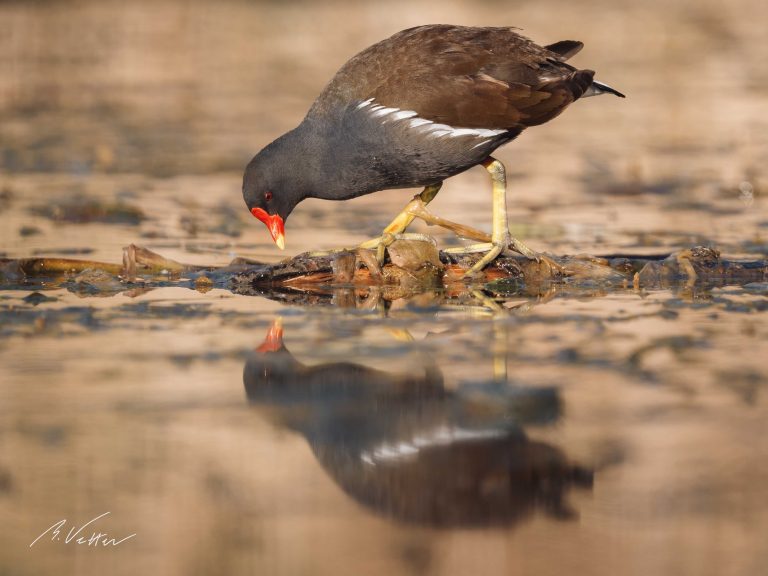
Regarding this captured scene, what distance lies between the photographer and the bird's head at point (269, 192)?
5.77m

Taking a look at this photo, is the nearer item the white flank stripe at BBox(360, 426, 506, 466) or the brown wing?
the white flank stripe at BBox(360, 426, 506, 466)

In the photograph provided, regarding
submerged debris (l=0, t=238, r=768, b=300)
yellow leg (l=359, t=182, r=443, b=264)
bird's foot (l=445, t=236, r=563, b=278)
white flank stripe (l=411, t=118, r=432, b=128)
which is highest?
white flank stripe (l=411, t=118, r=432, b=128)

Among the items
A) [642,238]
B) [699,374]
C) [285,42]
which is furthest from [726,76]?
[699,374]

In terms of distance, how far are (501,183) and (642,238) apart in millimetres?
1282

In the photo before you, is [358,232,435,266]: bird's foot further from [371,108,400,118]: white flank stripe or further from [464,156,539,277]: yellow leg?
[371,108,400,118]: white flank stripe

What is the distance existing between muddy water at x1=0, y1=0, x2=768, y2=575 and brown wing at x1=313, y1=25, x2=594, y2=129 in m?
0.85

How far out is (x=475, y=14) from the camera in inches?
531

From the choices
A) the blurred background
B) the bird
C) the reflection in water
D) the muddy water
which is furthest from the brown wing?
the reflection in water

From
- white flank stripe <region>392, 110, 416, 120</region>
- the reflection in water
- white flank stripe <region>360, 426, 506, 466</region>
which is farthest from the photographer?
white flank stripe <region>392, 110, 416, 120</region>

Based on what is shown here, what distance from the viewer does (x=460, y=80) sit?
556cm

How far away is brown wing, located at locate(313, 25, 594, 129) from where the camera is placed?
5477 millimetres

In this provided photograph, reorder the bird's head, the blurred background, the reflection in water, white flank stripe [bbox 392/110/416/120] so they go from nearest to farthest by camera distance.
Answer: the reflection in water < white flank stripe [bbox 392/110/416/120] < the bird's head < the blurred background

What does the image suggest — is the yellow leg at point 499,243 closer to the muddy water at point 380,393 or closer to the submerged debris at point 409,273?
the submerged debris at point 409,273
